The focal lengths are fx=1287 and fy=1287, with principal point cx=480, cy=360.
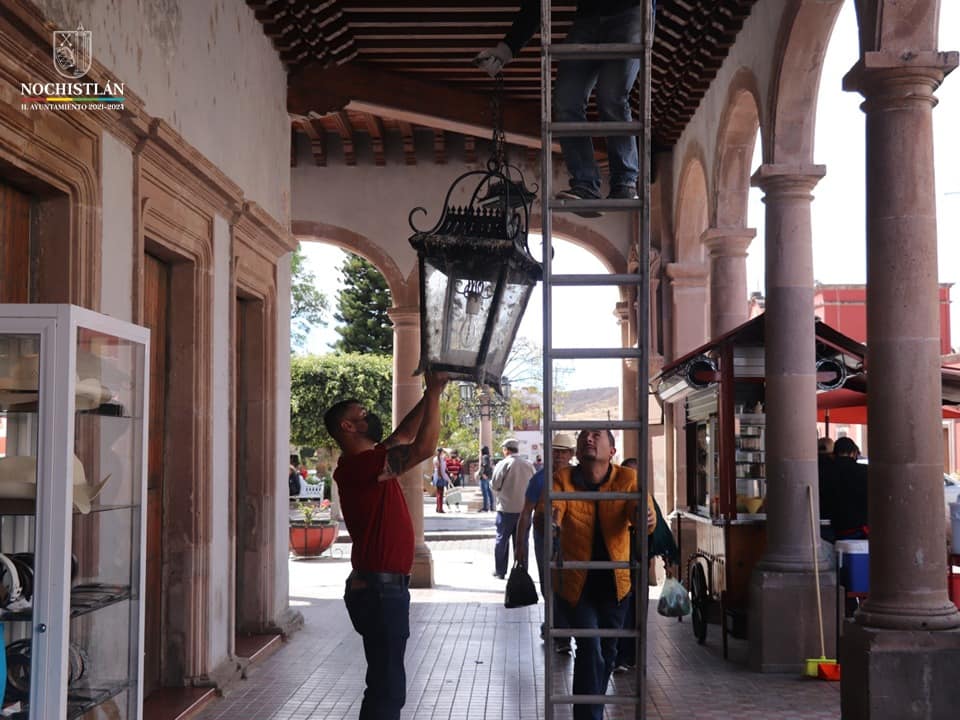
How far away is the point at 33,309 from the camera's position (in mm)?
4379

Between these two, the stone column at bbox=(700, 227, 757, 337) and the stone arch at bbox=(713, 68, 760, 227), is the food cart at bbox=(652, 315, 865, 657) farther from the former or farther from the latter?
the stone arch at bbox=(713, 68, 760, 227)

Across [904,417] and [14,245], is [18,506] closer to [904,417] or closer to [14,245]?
[14,245]

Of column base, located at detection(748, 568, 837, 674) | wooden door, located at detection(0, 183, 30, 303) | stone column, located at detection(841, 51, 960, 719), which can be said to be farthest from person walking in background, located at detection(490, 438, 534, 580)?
wooden door, located at detection(0, 183, 30, 303)

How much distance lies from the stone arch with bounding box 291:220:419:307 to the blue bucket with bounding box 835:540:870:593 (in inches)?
308

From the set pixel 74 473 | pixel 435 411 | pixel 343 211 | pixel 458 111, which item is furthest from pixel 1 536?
pixel 343 211

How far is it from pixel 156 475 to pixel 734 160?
19.6ft

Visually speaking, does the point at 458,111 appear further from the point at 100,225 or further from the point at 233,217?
the point at 100,225

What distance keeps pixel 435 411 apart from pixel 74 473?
149 cm

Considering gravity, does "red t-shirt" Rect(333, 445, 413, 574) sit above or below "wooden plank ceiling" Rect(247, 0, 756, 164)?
below

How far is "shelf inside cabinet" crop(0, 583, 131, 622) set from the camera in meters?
4.38

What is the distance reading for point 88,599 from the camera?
15.4 ft

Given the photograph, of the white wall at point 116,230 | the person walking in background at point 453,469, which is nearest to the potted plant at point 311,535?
the white wall at point 116,230

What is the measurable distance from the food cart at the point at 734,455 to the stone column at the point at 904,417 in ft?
8.69

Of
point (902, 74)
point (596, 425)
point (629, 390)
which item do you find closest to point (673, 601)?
point (902, 74)
